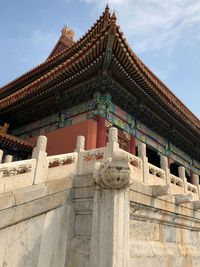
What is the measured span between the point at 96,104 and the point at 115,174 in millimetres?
5685

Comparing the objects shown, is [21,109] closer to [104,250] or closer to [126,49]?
[126,49]

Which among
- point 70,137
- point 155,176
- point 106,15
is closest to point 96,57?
point 106,15

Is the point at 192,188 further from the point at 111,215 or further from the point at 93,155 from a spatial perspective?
the point at 111,215

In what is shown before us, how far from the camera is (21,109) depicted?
452 inches

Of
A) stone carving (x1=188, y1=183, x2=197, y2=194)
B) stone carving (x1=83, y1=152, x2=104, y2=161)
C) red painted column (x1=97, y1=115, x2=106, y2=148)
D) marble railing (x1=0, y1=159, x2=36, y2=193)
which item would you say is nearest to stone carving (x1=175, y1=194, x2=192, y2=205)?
stone carving (x1=188, y1=183, x2=197, y2=194)

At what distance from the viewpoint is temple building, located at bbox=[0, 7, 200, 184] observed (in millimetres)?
8359

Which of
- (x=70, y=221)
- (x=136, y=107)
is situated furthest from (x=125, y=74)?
(x=70, y=221)

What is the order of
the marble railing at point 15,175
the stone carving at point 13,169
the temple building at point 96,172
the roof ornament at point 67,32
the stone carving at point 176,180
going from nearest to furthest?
the temple building at point 96,172 → the marble railing at point 15,175 → the stone carving at point 13,169 → the stone carving at point 176,180 → the roof ornament at point 67,32

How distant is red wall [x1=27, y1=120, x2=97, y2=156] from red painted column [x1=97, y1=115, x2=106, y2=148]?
0.12 m

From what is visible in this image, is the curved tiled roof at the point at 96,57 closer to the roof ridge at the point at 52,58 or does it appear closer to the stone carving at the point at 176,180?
the roof ridge at the point at 52,58

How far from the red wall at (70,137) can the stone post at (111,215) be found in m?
4.57

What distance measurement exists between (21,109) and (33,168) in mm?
7144

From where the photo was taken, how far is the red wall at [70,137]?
8.96 m

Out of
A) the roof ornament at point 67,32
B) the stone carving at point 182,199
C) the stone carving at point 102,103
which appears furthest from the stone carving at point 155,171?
the roof ornament at point 67,32
